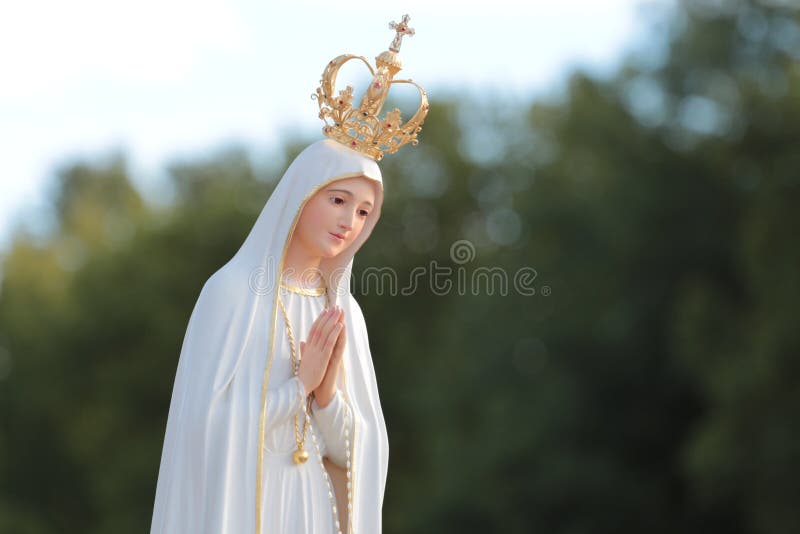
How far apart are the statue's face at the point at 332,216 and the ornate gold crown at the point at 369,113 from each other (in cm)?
21

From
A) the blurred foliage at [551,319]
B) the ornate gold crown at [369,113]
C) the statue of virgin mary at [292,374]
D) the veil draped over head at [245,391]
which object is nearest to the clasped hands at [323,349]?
the statue of virgin mary at [292,374]

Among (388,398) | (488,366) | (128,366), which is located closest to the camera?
(488,366)

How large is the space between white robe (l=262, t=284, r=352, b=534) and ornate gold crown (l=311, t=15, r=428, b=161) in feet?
2.81

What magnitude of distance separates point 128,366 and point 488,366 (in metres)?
11.0

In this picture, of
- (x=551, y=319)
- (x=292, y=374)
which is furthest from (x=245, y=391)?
(x=551, y=319)

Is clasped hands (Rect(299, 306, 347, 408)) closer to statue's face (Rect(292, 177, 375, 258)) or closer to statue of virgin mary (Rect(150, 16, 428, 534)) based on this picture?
statue of virgin mary (Rect(150, 16, 428, 534))

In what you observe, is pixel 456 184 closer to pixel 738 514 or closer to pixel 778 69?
pixel 778 69

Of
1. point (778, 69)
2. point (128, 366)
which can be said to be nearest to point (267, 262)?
point (778, 69)

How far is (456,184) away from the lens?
32.7 m

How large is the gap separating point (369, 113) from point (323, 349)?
1214 millimetres

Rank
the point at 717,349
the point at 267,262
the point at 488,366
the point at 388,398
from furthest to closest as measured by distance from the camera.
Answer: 1. the point at 388,398
2. the point at 488,366
3. the point at 717,349
4. the point at 267,262

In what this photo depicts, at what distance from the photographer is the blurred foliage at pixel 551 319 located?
20.1 meters

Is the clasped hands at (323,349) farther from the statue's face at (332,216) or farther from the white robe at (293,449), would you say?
the statue's face at (332,216)

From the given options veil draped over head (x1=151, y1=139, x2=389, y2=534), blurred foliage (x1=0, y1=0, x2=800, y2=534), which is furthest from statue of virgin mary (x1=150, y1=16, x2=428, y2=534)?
blurred foliage (x1=0, y1=0, x2=800, y2=534)
